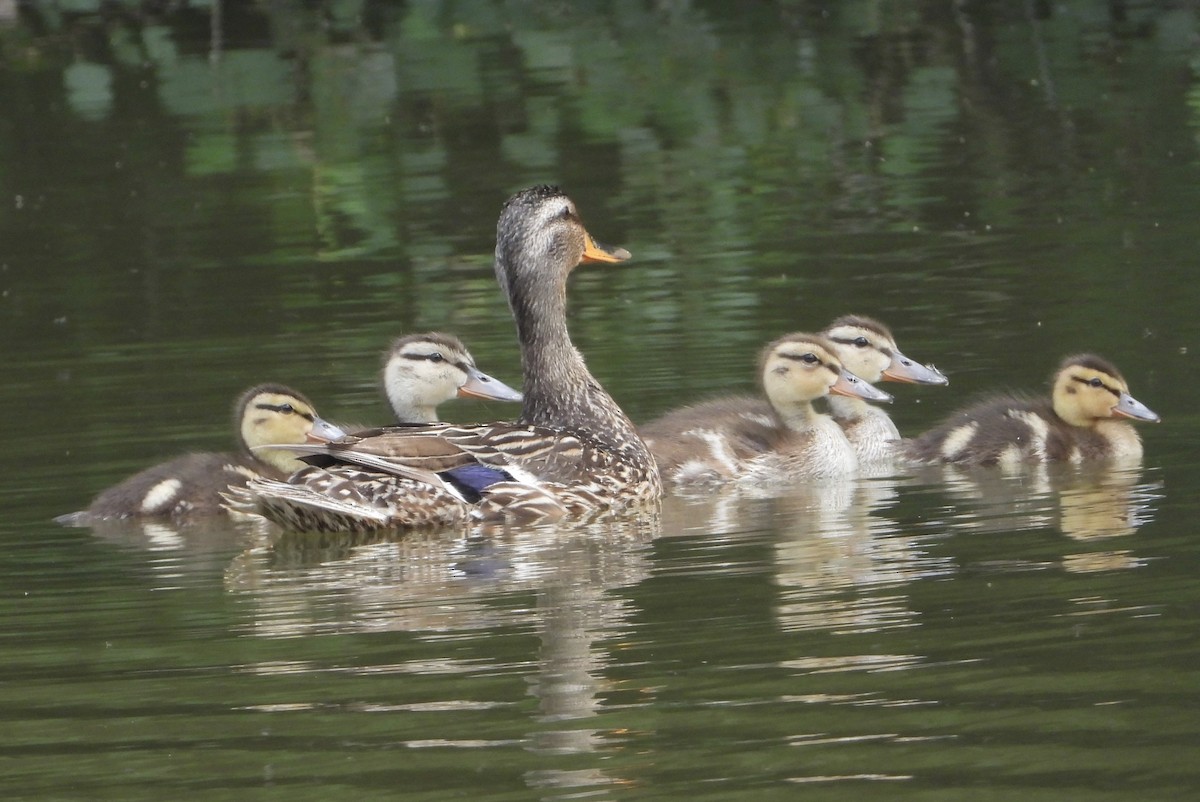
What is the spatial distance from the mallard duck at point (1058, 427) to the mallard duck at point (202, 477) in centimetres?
236

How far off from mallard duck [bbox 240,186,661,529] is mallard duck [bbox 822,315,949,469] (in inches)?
54.1

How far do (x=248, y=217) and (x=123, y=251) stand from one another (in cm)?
119

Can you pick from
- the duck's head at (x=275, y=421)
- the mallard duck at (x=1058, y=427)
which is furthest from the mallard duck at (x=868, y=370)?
the duck's head at (x=275, y=421)

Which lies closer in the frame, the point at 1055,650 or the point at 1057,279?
the point at 1055,650

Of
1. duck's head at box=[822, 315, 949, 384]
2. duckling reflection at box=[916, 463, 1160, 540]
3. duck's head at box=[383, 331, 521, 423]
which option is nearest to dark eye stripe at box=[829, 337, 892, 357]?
duck's head at box=[822, 315, 949, 384]

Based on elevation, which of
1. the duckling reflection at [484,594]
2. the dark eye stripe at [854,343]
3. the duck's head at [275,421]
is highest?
the dark eye stripe at [854,343]

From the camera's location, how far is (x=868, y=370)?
31.5 ft

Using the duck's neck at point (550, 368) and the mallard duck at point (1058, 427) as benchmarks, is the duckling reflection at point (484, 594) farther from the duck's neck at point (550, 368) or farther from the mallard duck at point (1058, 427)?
the mallard duck at point (1058, 427)

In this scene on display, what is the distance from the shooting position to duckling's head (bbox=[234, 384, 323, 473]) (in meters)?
8.51

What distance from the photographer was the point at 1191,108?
55.9 ft

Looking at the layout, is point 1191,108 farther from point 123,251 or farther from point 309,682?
point 309,682

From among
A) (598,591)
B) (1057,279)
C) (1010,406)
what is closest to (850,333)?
(1010,406)

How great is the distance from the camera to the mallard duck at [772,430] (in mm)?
8773

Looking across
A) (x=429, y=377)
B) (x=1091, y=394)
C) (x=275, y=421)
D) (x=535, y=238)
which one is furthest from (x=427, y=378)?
(x=1091, y=394)
